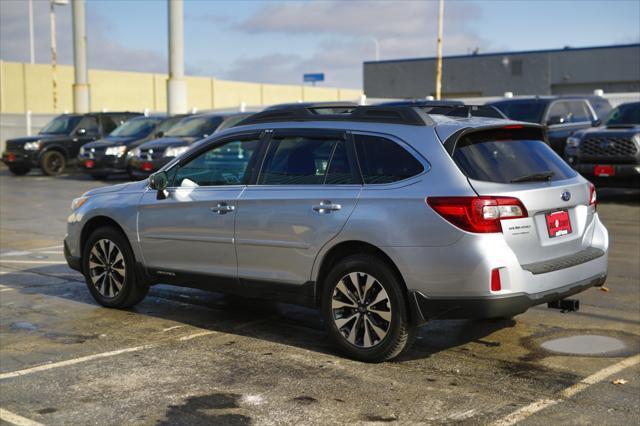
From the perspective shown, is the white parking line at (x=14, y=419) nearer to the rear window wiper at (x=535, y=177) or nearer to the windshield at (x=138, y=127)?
the rear window wiper at (x=535, y=177)

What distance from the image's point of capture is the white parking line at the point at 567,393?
15.9 ft

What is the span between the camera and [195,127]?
21.5m

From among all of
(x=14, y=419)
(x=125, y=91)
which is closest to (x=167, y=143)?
(x=14, y=419)

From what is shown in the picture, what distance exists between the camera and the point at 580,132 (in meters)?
16.1

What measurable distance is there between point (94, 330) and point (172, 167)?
153cm

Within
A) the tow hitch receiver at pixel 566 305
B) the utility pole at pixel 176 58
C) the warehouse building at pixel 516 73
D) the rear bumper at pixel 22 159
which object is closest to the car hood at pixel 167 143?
the rear bumper at pixel 22 159

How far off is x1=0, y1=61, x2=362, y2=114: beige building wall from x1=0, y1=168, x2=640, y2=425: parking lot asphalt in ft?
128

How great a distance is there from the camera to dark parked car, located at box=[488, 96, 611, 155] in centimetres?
1753

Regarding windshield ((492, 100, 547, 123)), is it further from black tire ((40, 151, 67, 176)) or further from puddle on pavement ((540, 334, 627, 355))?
black tire ((40, 151, 67, 176))

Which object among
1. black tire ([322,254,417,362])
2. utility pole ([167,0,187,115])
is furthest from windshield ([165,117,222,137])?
black tire ([322,254,417,362])

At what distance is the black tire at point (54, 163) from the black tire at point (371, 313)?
→ 22.0 metres

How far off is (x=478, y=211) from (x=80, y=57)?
33819mm

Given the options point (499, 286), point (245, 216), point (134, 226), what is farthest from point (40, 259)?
point (499, 286)

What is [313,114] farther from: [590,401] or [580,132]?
[580,132]
